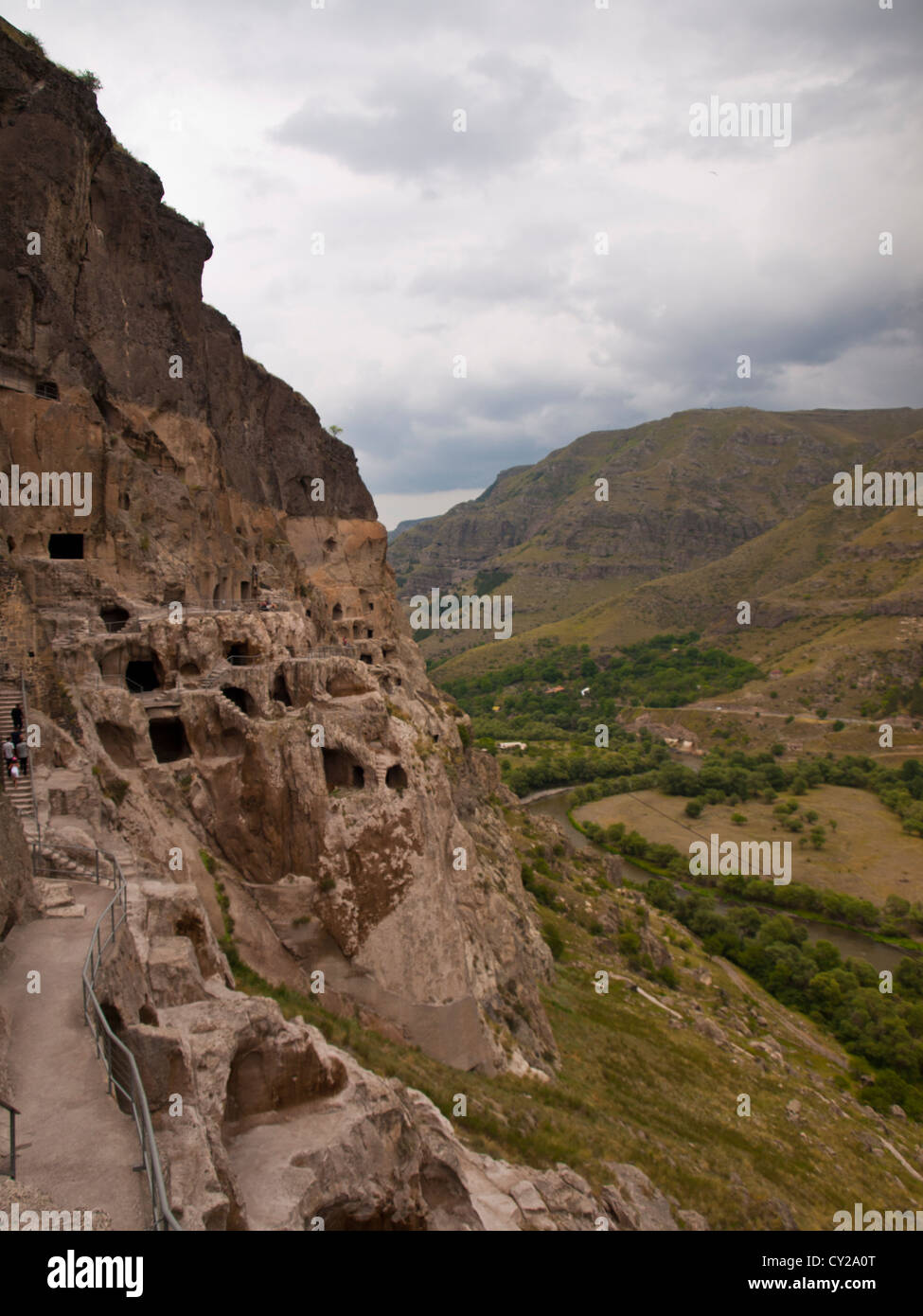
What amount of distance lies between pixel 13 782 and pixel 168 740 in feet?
22.9

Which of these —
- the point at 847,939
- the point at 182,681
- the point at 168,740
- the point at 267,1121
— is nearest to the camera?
the point at 267,1121

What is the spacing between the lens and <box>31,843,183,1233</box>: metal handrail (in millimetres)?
7168

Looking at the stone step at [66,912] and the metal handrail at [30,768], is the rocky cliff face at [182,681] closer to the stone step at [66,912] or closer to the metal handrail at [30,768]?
the metal handrail at [30,768]

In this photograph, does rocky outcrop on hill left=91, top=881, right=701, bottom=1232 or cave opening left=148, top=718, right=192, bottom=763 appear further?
cave opening left=148, top=718, right=192, bottom=763

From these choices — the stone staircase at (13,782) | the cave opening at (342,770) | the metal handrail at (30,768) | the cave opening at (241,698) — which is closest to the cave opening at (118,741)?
the metal handrail at (30,768)

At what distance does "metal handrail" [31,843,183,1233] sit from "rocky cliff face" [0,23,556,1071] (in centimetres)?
363

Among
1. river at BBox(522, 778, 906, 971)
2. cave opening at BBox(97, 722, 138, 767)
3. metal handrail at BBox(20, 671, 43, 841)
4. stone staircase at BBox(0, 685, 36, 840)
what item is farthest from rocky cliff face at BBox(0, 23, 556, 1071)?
river at BBox(522, 778, 906, 971)

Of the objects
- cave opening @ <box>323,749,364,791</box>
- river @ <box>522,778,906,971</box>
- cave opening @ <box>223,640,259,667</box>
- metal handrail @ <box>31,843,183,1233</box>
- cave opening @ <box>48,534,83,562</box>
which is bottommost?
river @ <box>522,778,906,971</box>

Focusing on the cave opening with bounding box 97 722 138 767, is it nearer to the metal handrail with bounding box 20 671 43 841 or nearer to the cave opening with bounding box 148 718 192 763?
the metal handrail with bounding box 20 671 43 841

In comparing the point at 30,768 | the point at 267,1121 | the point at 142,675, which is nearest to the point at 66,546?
the point at 142,675

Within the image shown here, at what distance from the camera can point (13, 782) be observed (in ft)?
62.6

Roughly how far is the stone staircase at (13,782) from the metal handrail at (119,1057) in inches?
101

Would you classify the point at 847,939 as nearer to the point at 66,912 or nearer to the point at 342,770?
the point at 342,770
